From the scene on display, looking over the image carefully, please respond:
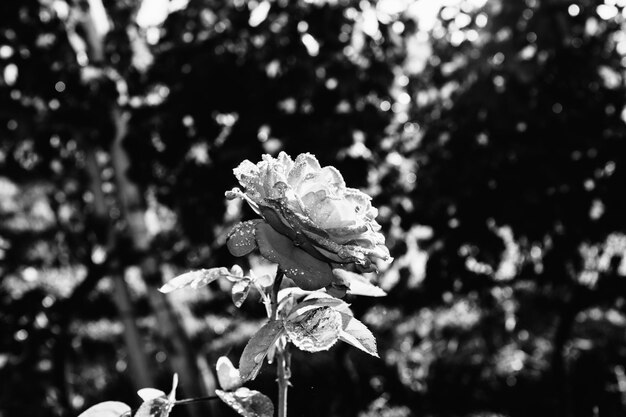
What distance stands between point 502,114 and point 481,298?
2.34ft

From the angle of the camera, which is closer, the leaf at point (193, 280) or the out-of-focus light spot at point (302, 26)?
the leaf at point (193, 280)

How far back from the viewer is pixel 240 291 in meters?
0.67

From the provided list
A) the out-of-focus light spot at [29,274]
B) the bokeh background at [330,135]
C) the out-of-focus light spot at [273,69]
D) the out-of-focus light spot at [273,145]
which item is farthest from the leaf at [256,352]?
the out-of-focus light spot at [29,274]

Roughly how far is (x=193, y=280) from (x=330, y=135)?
1067 mm

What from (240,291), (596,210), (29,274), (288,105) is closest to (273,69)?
(288,105)

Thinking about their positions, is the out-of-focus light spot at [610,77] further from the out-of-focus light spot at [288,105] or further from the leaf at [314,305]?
the leaf at [314,305]

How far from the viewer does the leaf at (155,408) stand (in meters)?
0.65

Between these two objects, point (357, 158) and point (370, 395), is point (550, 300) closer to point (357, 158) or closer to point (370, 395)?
point (370, 395)

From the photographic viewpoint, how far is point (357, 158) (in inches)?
66.0

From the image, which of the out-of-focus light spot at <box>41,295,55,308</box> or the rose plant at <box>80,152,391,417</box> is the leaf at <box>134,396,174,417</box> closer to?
the rose plant at <box>80,152,391,417</box>

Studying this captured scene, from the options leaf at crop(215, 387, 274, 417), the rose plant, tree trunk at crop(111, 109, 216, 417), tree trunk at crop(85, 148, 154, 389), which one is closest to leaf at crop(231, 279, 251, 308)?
the rose plant

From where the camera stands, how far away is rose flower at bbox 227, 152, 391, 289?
23.1 inches

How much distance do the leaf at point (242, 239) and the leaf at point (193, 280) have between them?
5 centimetres

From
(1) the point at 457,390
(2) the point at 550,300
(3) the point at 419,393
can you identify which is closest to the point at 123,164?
(3) the point at 419,393
